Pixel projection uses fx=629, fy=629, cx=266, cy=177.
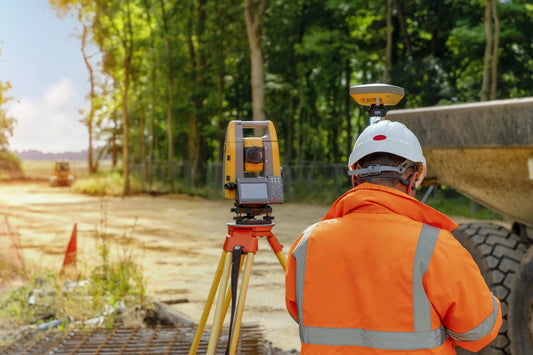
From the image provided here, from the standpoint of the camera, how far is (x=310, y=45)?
24.2 meters

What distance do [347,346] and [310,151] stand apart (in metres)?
31.2

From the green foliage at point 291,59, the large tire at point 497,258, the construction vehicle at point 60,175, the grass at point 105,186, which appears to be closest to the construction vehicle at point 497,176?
the large tire at point 497,258

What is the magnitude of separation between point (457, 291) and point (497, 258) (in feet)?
6.44

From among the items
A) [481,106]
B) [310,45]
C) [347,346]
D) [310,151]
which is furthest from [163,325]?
[310,151]

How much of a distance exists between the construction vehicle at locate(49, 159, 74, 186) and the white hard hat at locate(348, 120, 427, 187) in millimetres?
40338

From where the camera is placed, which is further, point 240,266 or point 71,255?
point 71,255

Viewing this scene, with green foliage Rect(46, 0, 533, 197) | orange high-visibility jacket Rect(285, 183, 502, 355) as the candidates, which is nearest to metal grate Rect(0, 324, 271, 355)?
orange high-visibility jacket Rect(285, 183, 502, 355)

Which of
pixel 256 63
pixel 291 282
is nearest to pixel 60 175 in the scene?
pixel 256 63

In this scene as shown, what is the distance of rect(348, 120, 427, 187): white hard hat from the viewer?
74.8 inches

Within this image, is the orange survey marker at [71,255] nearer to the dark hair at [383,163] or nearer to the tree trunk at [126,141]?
the dark hair at [383,163]

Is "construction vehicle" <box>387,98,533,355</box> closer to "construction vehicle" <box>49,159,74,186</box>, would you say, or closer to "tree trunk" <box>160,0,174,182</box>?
"tree trunk" <box>160,0,174,182</box>

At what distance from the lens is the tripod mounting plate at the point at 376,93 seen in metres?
2.51

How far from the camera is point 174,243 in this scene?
11.9 metres

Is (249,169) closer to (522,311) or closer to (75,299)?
(522,311)
